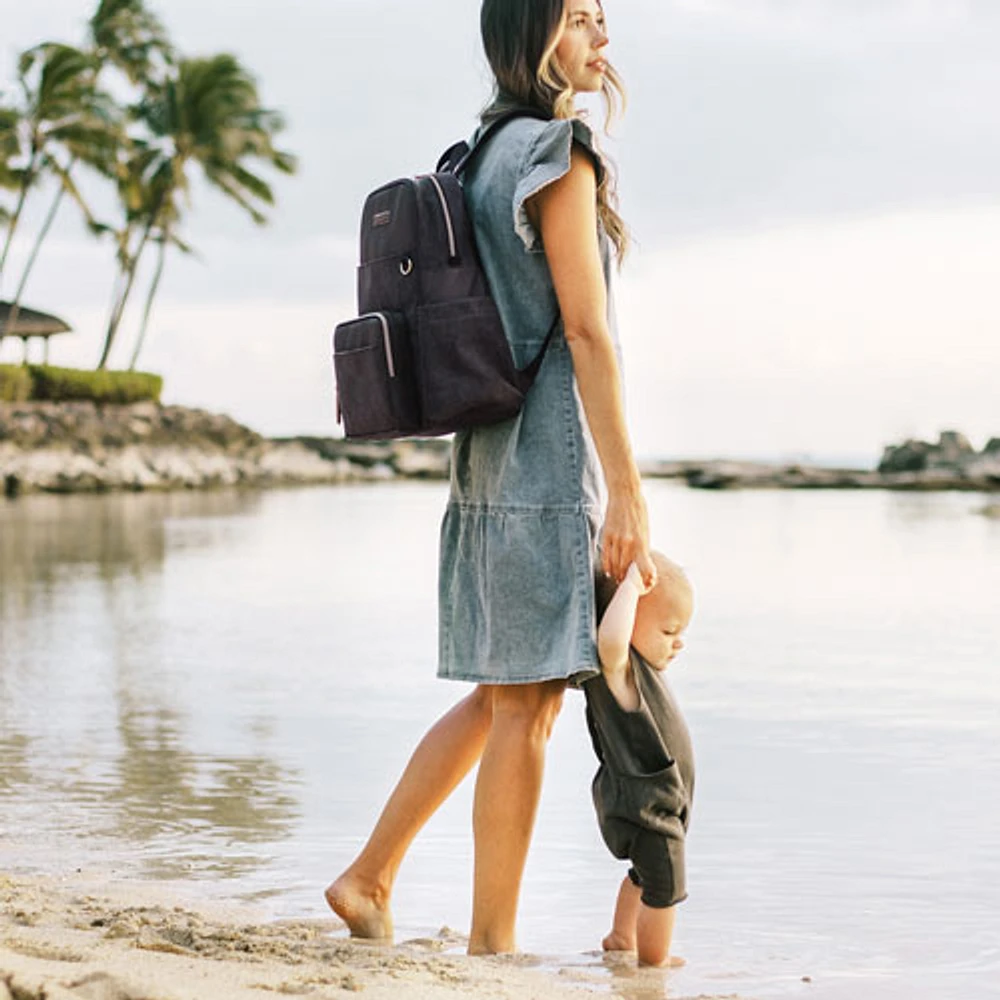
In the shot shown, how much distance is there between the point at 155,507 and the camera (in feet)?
80.4

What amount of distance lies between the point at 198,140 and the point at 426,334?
39305 millimetres

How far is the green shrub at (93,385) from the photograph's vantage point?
3657 centimetres

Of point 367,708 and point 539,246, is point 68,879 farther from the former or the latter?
point 367,708

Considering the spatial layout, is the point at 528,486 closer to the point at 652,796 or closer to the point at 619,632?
the point at 619,632

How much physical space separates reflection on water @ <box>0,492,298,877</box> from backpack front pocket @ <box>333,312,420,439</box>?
1.18 metres

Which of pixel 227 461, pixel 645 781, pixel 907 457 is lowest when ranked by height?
pixel 645 781

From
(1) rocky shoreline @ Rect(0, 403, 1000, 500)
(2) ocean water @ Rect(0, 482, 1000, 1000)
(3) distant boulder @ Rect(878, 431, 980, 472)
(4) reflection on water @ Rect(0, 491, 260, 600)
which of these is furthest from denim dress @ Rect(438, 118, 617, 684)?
(3) distant boulder @ Rect(878, 431, 980, 472)

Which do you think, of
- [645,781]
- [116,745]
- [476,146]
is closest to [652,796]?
[645,781]

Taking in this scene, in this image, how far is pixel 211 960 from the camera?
260 centimetres

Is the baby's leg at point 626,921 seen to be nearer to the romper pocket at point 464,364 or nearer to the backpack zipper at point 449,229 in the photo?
the romper pocket at point 464,364

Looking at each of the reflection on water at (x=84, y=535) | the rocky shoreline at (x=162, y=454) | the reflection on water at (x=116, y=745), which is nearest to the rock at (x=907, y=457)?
the rocky shoreline at (x=162, y=454)

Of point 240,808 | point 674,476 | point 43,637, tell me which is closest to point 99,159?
point 674,476

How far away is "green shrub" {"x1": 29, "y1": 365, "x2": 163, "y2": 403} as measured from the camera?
36.6 metres

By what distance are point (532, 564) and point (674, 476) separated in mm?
37869
